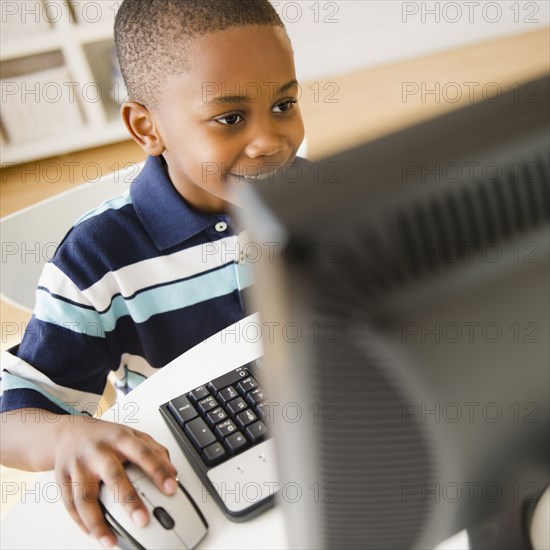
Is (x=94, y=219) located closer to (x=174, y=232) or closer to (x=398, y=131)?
(x=174, y=232)

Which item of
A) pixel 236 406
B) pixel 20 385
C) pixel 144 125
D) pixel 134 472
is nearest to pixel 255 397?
pixel 236 406

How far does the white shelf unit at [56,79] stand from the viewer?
2.26m

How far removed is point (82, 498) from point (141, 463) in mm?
52

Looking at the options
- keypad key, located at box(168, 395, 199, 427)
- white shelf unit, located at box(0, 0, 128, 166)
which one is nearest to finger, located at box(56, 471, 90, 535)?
keypad key, located at box(168, 395, 199, 427)

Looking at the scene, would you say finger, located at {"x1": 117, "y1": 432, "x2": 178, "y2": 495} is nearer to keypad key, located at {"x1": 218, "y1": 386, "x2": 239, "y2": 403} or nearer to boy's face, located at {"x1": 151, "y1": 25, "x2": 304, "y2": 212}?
keypad key, located at {"x1": 218, "y1": 386, "x2": 239, "y2": 403}

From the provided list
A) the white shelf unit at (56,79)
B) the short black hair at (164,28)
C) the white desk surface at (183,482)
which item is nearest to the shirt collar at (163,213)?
the short black hair at (164,28)

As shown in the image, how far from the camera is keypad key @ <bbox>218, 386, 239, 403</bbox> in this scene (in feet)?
1.84

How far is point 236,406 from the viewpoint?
0.55 metres

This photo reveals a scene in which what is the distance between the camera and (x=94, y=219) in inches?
32.2

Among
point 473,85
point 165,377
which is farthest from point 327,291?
point 473,85

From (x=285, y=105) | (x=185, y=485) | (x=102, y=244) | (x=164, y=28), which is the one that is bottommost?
(x=185, y=485)

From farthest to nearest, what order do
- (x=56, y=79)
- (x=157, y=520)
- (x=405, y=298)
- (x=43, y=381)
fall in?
1. (x=56, y=79)
2. (x=43, y=381)
3. (x=157, y=520)
4. (x=405, y=298)

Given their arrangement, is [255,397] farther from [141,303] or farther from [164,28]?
[164,28]

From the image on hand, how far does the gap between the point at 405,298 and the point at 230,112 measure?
24.1 inches
